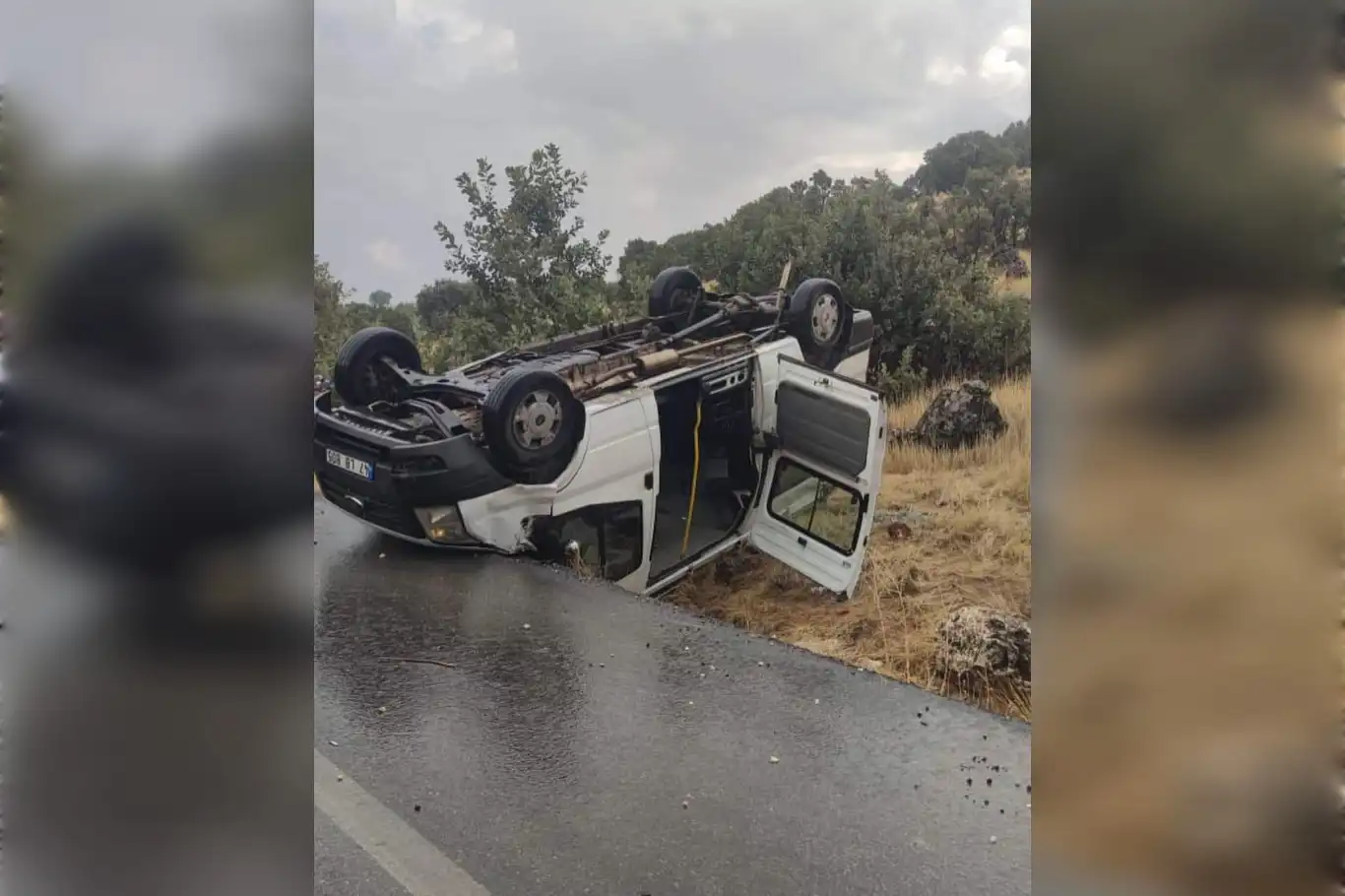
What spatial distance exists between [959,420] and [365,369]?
21.3 ft

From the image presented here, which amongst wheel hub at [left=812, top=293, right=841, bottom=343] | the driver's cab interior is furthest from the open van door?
wheel hub at [left=812, top=293, right=841, bottom=343]

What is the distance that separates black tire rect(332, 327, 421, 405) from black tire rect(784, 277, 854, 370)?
294cm

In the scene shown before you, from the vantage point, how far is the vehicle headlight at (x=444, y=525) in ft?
18.4

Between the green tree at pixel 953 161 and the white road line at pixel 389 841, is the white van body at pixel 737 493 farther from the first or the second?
the green tree at pixel 953 161

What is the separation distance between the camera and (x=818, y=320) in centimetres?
754

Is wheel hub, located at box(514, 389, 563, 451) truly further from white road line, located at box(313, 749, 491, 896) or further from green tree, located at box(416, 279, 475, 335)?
green tree, located at box(416, 279, 475, 335)

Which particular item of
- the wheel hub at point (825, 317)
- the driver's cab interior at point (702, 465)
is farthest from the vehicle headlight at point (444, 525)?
the wheel hub at point (825, 317)

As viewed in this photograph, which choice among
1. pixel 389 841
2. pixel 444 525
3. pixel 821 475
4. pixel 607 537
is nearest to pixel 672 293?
pixel 821 475

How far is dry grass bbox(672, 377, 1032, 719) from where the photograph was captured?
5.61 meters

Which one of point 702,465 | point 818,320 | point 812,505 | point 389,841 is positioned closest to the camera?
point 389,841

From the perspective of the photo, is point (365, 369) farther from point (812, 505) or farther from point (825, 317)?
point (825, 317)
